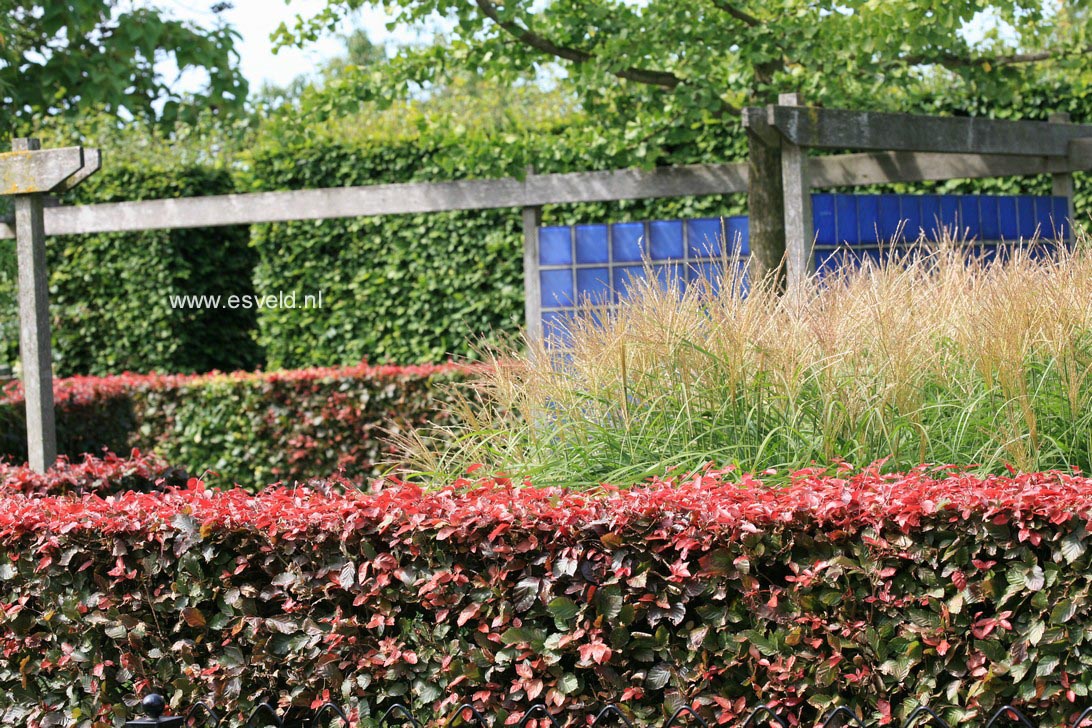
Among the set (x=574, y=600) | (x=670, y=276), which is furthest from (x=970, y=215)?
(x=574, y=600)

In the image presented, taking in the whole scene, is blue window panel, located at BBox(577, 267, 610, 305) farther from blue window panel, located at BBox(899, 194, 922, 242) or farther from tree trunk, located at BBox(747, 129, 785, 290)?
blue window panel, located at BBox(899, 194, 922, 242)

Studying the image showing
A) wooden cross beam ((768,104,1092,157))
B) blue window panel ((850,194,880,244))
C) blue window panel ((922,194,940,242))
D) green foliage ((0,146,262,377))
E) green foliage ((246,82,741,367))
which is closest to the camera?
wooden cross beam ((768,104,1092,157))

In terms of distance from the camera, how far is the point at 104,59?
7.14m

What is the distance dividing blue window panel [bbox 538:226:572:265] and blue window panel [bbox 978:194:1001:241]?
258 cm

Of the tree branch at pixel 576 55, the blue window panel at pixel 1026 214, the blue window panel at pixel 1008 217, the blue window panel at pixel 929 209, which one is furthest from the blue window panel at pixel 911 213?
the tree branch at pixel 576 55

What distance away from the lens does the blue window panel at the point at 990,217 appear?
7512 millimetres

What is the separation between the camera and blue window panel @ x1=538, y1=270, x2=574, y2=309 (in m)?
7.54

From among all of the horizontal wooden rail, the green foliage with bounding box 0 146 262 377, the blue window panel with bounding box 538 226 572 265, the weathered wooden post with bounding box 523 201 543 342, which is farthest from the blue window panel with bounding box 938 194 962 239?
the green foliage with bounding box 0 146 262 377

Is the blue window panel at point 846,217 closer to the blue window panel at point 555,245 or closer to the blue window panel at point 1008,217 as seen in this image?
the blue window panel at point 1008,217

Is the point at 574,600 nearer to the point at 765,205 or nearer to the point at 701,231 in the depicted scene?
the point at 765,205

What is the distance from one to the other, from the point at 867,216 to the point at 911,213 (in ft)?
1.38

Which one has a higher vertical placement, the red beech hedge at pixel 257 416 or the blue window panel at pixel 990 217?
the blue window panel at pixel 990 217

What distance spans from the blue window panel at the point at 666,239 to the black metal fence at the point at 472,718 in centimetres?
480

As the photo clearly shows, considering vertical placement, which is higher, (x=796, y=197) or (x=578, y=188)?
(x=578, y=188)
